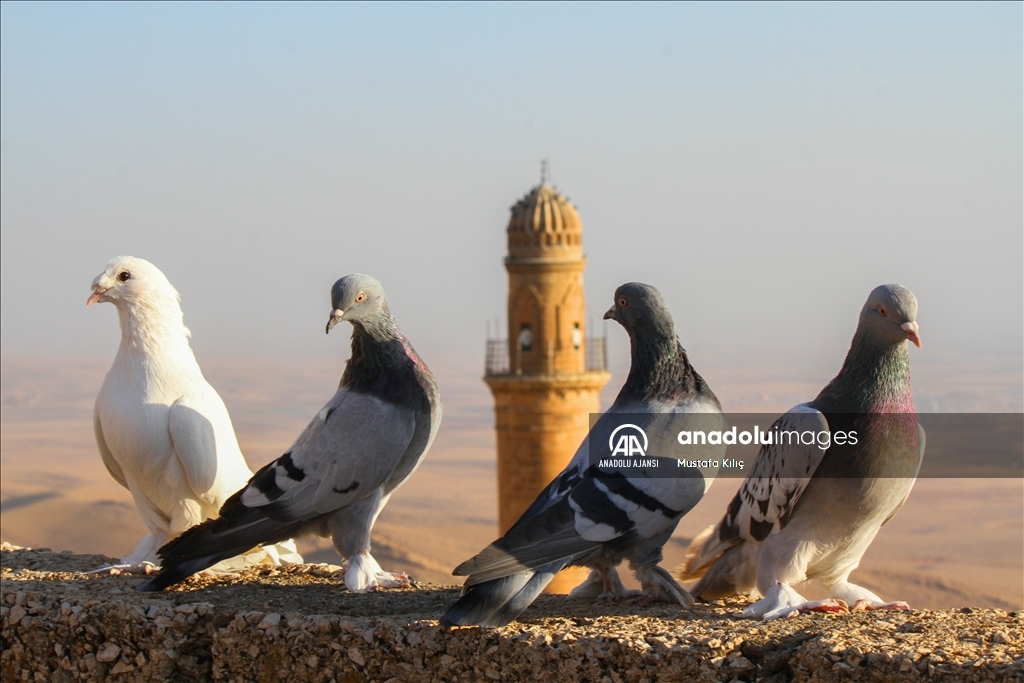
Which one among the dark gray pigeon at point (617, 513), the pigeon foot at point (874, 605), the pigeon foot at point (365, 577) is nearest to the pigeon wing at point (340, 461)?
the pigeon foot at point (365, 577)

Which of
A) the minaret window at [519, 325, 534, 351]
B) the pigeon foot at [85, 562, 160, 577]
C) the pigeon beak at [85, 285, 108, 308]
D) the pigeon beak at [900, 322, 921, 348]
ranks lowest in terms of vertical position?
the pigeon foot at [85, 562, 160, 577]

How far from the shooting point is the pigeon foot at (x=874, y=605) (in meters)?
6.48

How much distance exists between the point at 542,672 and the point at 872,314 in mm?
2347

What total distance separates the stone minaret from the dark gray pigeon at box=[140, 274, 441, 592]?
3208 centimetres

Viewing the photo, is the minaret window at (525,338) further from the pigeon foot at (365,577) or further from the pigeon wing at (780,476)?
the pigeon wing at (780,476)

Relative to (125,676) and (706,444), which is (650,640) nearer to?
(706,444)

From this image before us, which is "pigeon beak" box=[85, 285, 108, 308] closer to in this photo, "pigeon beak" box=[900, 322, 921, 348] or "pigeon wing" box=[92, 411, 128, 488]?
"pigeon wing" box=[92, 411, 128, 488]

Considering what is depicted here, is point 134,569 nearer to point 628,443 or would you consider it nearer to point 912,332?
point 628,443

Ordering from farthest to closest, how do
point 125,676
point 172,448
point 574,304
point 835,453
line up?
point 574,304, point 172,448, point 125,676, point 835,453

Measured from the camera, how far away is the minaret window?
1580 inches

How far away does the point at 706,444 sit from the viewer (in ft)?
21.2

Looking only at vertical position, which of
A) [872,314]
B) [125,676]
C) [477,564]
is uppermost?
[872,314]

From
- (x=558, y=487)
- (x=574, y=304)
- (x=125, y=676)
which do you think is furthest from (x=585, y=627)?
(x=574, y=304)

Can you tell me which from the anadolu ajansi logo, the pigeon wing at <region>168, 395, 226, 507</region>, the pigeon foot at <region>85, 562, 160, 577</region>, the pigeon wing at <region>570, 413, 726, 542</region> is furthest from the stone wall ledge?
the anadolu ajansi logo
